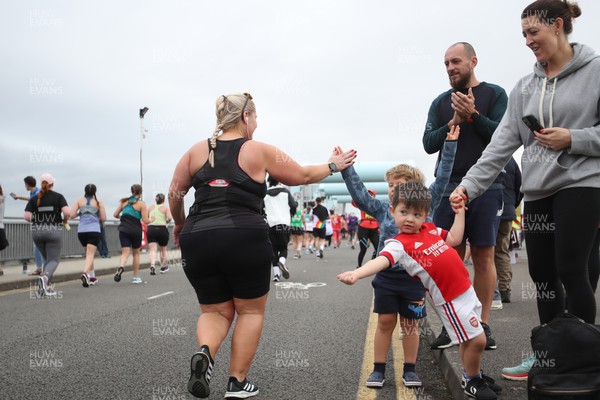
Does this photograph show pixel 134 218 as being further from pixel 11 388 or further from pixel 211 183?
pixel 211 183

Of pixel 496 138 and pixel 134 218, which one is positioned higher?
pixel 496 138

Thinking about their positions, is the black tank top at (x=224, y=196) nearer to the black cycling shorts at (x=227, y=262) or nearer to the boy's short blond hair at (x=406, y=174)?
the black cycling shorts at (x=227, y=262)

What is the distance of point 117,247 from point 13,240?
22.0 ft

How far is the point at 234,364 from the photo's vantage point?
337 centimetres

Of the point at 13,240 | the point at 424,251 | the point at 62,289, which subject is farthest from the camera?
the point at 13,240

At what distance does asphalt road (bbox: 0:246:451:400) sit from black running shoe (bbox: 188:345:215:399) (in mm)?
717

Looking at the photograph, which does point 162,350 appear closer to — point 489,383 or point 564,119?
point 489,383

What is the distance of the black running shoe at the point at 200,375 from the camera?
9.86ft

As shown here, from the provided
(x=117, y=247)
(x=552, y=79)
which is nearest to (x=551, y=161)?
(x=552, y=79)

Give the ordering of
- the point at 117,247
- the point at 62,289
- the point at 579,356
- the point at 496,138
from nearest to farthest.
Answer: the point at 579,356 → the point at 496,138 → the point at 62,289 → the point at 117,247

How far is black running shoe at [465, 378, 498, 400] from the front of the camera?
121 inches

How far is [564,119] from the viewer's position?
10.6 feet

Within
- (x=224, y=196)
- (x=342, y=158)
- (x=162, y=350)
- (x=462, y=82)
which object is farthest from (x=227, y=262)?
(x=462, y=82)

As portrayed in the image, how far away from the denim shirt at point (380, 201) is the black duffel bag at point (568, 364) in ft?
4.21
